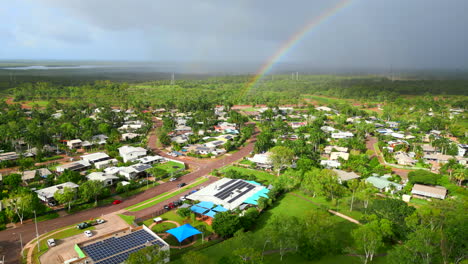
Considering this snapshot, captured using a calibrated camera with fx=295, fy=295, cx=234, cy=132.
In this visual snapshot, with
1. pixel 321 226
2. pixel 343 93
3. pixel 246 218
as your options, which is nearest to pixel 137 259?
pixel 246 218

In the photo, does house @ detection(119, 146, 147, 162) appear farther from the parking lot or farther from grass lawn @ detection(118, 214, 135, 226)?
grass lawn @ detection(118, 214, 135, 226)

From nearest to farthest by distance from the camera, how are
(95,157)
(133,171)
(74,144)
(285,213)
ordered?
(285,213)
(133,171)
(95,157)
(74,144)

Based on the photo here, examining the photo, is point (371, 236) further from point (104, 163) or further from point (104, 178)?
point (104, 163)

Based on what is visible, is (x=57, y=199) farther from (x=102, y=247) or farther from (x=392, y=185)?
(x=392, y=185)

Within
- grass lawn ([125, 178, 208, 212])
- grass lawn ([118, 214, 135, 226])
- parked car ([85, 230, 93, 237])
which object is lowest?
grass lawn ([118, 214, 135, 226])

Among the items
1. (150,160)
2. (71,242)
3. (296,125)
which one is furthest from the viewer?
(296,125)

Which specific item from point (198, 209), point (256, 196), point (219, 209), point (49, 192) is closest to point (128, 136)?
point (49, 192)

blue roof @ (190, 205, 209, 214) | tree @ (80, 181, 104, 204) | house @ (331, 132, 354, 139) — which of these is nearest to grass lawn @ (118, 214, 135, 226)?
tree @ (80, 181, 104, 204)
